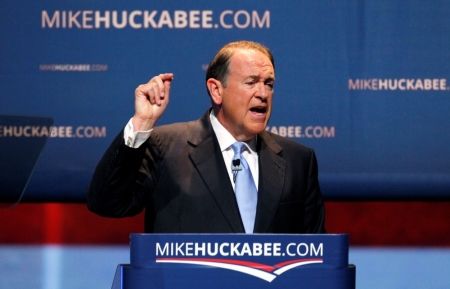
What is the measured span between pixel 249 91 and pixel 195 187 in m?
0.35

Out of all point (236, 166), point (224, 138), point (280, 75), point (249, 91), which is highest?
point (280, 75)

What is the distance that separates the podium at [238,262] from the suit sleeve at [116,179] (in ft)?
1.93

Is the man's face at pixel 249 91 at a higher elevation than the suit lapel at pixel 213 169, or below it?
higher

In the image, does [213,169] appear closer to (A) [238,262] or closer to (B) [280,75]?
(A) [238,262]

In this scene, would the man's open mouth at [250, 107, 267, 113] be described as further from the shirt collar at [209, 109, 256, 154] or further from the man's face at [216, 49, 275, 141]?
the shirt collar at [209, 109, 256, 154]

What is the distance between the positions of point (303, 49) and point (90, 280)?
1.63 meters

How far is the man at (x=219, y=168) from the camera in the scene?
2129 millimetres

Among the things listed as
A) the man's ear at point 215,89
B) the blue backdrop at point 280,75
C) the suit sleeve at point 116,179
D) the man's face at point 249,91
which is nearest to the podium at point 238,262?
the suit sleeve at point 116,179

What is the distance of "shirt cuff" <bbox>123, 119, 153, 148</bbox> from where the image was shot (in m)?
2.10

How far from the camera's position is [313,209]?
2.42m

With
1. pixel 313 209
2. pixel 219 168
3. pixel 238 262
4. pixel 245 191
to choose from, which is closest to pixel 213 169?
pixel 219 168

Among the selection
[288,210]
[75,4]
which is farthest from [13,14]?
[288,210]

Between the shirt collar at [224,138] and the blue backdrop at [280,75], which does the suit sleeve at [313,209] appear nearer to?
the shirt collar at [224,138]

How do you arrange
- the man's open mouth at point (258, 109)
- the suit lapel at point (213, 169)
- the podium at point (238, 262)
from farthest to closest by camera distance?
the man's open mouth at point (258, 109) → the suit lapel at point (213, 169) → the podium at point (238, 262)
